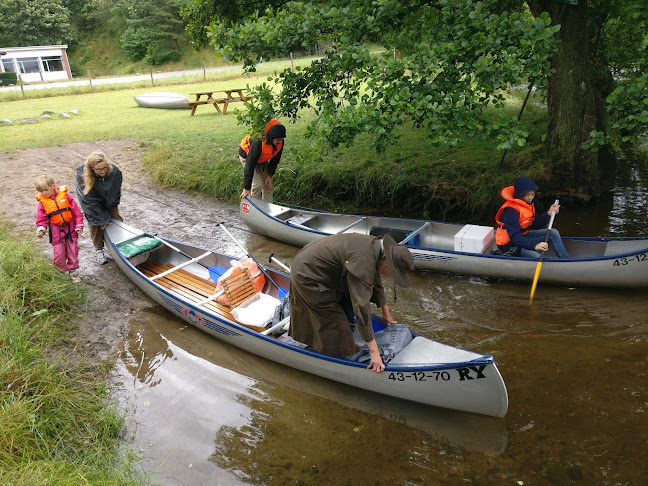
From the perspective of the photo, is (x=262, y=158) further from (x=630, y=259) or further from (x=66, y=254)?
(x=630, y=259)

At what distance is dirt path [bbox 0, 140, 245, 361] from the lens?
6.76 meters

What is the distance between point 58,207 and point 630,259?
7.86 m

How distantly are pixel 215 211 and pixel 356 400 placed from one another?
6673 millimetres

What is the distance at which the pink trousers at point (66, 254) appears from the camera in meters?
7.32

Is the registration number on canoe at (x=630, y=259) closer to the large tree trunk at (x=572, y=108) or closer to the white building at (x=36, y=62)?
the large tree trunk at (x=572, y=108)

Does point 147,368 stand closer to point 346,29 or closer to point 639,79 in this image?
point 346,29

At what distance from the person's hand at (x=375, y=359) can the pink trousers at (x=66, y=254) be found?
5053 mm

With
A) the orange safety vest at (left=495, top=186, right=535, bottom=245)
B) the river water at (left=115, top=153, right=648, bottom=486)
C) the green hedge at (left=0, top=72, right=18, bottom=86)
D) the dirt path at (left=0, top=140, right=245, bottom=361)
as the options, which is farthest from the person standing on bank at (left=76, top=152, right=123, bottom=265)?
the green hedge at (left=0, top=72, right=18, bottom=86)

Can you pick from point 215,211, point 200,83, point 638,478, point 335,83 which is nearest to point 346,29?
point 335,83

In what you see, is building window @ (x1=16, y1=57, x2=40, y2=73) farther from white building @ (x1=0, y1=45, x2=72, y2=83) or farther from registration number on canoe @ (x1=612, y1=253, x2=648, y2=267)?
registration number on canoe @ (x1=612, y1=253, x2=648, y2=267)

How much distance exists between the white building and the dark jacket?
3801 cm

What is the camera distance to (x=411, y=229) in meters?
8.55

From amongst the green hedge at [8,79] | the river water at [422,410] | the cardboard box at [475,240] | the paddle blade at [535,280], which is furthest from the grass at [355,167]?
the green hedge at [8,79]

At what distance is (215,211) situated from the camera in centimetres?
1090
